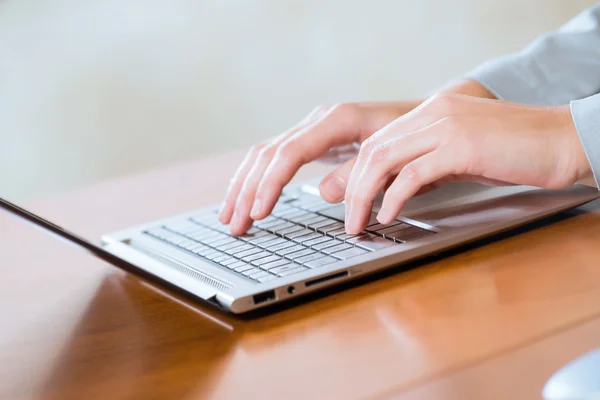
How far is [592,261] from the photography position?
0.64 metres

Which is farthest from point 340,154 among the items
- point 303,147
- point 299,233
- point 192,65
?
point 192,65

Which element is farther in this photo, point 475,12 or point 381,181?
point 475,12

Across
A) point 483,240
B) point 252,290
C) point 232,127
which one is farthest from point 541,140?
point 232,127

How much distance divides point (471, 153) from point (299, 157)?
211mm

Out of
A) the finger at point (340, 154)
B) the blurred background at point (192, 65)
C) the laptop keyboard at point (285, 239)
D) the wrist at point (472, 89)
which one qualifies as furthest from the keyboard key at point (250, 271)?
the blurred background at point (192, 65)

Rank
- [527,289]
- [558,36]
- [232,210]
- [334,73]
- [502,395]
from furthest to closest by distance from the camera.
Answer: [334,73], [558,36], [232,210], [527,289], [502,395]

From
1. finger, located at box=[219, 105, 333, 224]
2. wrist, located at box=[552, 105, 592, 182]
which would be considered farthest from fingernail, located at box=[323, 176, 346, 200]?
wrist, located at box=[552, 105, 592, 182]

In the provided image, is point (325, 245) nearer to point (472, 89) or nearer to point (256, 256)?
point (256, 256)

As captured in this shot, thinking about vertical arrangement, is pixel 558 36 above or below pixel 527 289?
above

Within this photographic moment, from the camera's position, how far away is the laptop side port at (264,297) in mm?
624

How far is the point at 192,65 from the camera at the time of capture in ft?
8.77

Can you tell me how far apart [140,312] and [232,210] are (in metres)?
0.19

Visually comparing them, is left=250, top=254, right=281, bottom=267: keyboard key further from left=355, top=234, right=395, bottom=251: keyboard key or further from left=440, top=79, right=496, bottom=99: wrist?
left=440, top=79, right=496, bottom=99: wrist

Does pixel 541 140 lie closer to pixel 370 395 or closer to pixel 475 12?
pixel 370 395
